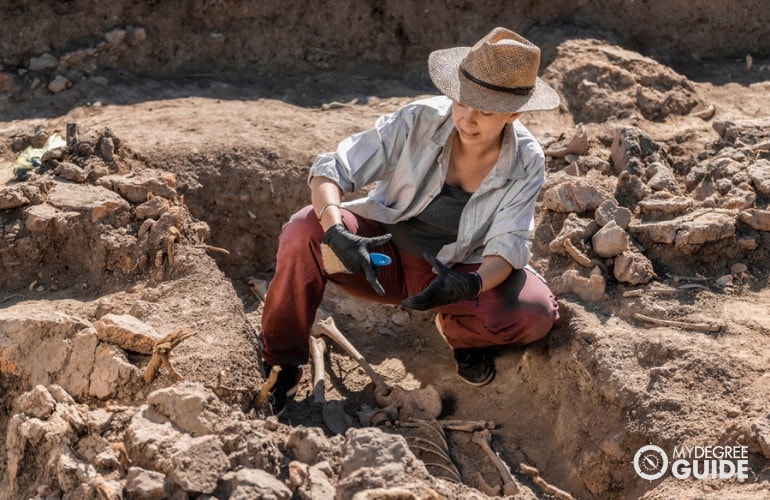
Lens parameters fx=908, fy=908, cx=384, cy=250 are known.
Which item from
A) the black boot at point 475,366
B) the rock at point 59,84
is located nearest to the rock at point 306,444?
the black boot at point 475,366

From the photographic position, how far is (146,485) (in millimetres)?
2549

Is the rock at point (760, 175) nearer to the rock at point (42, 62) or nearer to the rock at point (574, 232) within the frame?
the rock at point (574, 232)

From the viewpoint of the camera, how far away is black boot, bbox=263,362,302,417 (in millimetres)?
3555

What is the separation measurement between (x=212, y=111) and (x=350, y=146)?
1683mm

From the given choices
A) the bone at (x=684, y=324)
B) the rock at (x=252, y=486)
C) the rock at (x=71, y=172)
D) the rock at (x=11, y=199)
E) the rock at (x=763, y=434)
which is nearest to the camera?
the rock at (x=252, y=486)

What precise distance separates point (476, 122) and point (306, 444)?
127cm

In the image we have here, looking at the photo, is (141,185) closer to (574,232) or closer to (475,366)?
(475,366)

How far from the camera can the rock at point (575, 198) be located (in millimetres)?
4086

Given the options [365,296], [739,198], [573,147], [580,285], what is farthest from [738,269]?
[365,296]

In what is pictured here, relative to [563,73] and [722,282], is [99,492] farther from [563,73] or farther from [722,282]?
[563,73]

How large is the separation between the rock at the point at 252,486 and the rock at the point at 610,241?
5.95 ft

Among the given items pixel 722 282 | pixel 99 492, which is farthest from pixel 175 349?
pixel 722 282

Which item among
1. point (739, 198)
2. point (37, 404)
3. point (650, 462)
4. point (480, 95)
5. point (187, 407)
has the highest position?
point (480, 95)

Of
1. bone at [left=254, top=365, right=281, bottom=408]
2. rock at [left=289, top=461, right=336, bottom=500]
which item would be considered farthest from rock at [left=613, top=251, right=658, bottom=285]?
rock at [left=289, top=461, right=336, bottom=500]
